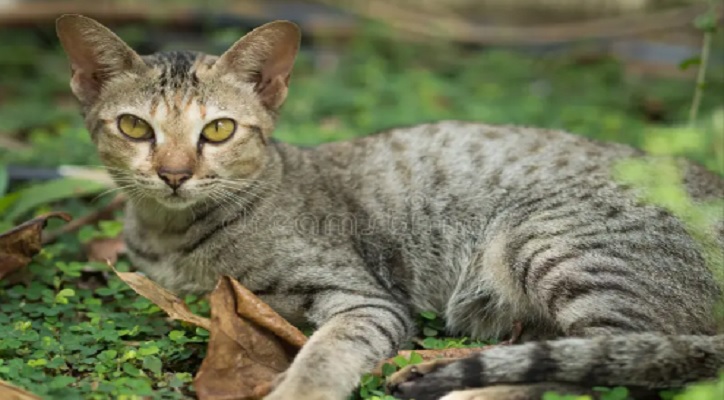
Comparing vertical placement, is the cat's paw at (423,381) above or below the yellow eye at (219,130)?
below

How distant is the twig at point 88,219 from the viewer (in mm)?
4949

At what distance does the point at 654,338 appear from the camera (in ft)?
10.7

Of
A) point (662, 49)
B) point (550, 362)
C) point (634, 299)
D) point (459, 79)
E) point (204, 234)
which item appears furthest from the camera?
point (662, 49)


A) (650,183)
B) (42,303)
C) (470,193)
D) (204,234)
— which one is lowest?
(42,303)

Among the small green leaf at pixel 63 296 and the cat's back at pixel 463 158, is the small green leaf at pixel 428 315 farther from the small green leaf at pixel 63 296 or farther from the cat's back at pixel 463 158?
the small green leaf at pixel 63 296

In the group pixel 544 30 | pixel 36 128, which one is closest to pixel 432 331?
pixel 36 128

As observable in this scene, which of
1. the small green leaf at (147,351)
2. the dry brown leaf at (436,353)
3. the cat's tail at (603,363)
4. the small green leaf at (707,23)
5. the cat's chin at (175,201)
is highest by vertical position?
the small green leaf at (707,23)

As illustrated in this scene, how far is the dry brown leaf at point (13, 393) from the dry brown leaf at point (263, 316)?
2.95 feet

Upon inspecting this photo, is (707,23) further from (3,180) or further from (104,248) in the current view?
(3,180)

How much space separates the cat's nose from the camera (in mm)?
3754

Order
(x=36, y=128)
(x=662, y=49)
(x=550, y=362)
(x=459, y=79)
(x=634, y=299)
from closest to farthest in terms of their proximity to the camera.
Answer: (x=550, y=362) < (x=634, y=299) < (x=36, y=128) < (x=459, y=79) < (x=662, y=49)

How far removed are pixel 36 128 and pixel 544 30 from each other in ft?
18.0

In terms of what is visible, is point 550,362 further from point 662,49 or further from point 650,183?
point 662,49

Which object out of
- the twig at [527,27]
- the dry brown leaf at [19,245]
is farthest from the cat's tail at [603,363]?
the twig at [527,27]
